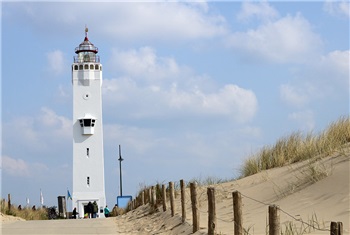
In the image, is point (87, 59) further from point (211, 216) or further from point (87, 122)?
point (211, 216)

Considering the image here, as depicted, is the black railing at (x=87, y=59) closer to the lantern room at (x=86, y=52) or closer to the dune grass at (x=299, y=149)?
the lantern room at (x=86, y=52)

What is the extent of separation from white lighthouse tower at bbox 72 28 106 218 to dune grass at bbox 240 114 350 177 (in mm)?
29042

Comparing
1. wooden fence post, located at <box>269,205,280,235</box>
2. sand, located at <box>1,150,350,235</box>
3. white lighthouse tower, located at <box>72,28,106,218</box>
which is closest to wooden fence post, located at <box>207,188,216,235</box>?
sand, located at <box>1,150,350,235</box>

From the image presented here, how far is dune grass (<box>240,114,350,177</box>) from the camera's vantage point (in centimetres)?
1639

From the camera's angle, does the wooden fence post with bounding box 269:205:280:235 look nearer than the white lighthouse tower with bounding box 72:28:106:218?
Yes

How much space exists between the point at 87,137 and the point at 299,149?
34.4 metres

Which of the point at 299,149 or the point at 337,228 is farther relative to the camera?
the point at 299,149

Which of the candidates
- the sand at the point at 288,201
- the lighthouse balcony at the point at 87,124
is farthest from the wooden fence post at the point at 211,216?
the lighthouse balcony at the point at 87,124

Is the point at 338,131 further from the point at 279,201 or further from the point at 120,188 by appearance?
the point at 120,188

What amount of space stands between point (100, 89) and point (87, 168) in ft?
23.7

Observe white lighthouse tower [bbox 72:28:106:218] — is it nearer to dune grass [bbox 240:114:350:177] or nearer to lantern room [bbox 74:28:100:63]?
lantern room [bbox 74:28:100:63]

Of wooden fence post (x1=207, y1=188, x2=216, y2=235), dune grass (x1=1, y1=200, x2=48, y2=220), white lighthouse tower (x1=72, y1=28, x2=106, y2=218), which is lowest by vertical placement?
dune grass (x1=1, y1=200, x2=48, y2=220)

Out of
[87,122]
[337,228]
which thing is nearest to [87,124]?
[87,122]

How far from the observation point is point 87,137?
50.5 m
